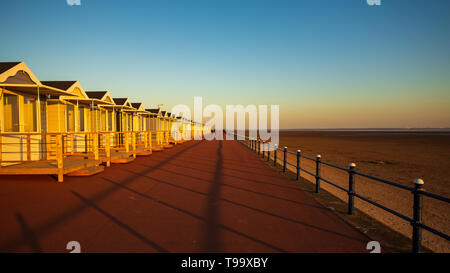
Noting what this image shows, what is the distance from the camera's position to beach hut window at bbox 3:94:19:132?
9.53 m

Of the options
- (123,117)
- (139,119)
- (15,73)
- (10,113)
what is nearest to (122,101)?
(123,117)

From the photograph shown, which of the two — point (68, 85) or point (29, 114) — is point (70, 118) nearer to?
point (68, 85)

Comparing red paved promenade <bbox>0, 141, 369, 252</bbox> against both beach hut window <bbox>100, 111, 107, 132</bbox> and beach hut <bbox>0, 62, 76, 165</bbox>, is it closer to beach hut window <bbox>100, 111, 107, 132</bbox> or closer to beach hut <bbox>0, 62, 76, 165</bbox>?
beach hut <bbox>0, 62, 76, 165</bbox>

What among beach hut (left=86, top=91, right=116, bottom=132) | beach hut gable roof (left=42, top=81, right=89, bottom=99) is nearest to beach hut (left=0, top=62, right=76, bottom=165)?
beach hut gable roof (left=42, top=81, right=89, bottom=99)

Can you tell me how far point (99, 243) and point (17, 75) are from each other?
10.4 meters

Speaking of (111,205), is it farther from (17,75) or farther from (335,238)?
(17,75)

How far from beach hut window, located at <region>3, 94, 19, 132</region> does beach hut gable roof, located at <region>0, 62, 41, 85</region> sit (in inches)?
26.2

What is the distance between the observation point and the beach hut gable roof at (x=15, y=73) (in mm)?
9454

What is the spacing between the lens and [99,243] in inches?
142

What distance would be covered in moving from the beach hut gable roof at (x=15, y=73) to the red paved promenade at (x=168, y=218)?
14.0ft

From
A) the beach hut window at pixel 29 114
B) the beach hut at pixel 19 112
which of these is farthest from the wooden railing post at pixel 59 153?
the beach hut window at pixel 29 114

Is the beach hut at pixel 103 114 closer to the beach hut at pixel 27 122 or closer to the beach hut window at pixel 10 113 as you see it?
the beach hut at pixel 27 122
